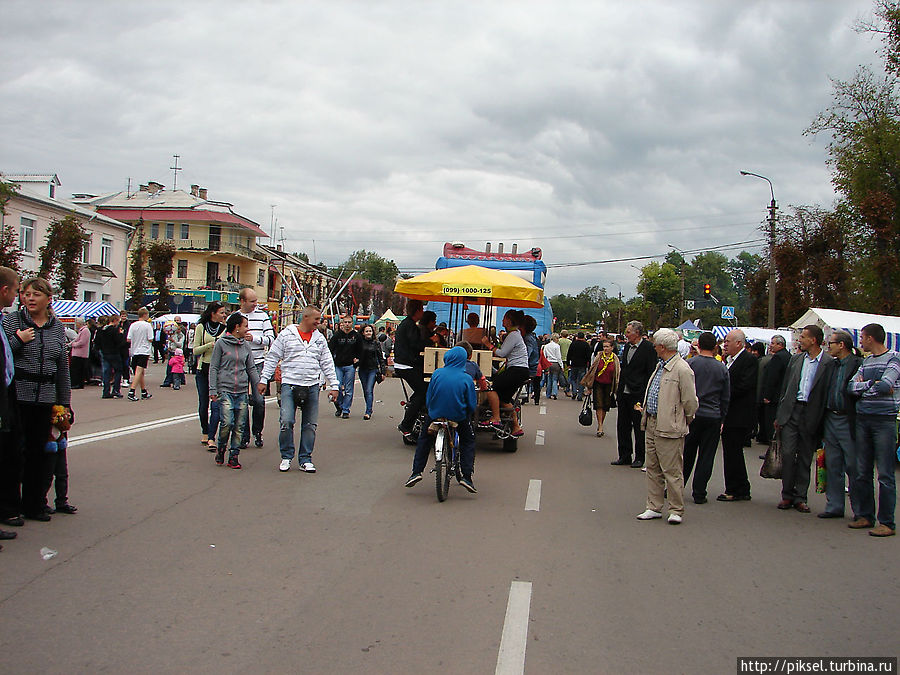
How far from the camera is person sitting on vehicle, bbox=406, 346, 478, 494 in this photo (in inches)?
343

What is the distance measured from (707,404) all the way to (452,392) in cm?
295

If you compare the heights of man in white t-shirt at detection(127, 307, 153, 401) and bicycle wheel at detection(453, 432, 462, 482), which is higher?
man in white t-shirt at detection(127, 307, 153, 401)

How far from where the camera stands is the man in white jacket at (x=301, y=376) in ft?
32.4

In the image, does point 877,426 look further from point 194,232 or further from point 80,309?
point 194,232

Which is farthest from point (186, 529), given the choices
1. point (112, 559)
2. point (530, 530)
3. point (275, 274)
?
point (275, 274)

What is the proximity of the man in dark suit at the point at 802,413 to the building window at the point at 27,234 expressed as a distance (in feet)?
133

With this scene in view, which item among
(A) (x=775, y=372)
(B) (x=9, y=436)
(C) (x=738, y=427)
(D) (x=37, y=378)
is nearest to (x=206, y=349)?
(D) (x=37, y=378)

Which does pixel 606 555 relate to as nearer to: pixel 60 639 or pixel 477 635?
pixel 477 635

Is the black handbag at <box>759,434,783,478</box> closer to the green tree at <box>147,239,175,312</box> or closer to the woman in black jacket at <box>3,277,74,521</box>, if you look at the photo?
the woman in black jacket at <box>3,277,74,521</box>

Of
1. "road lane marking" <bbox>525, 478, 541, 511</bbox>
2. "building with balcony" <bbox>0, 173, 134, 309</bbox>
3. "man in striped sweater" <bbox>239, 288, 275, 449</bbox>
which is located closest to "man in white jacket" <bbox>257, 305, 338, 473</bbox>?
"man in striped sweater" <bbox>239, 288, 275, 449</bbox>

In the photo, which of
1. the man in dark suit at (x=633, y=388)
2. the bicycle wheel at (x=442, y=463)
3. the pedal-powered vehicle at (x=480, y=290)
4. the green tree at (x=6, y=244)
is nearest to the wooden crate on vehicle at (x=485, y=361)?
Result: the pedal-powered vehicle at (x=480, y=290)

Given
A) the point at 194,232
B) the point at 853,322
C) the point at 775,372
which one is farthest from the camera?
the point at 194,232

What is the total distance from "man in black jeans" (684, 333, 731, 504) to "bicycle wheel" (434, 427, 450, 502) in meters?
2.78

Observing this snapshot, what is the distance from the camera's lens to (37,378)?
22.1 feet
